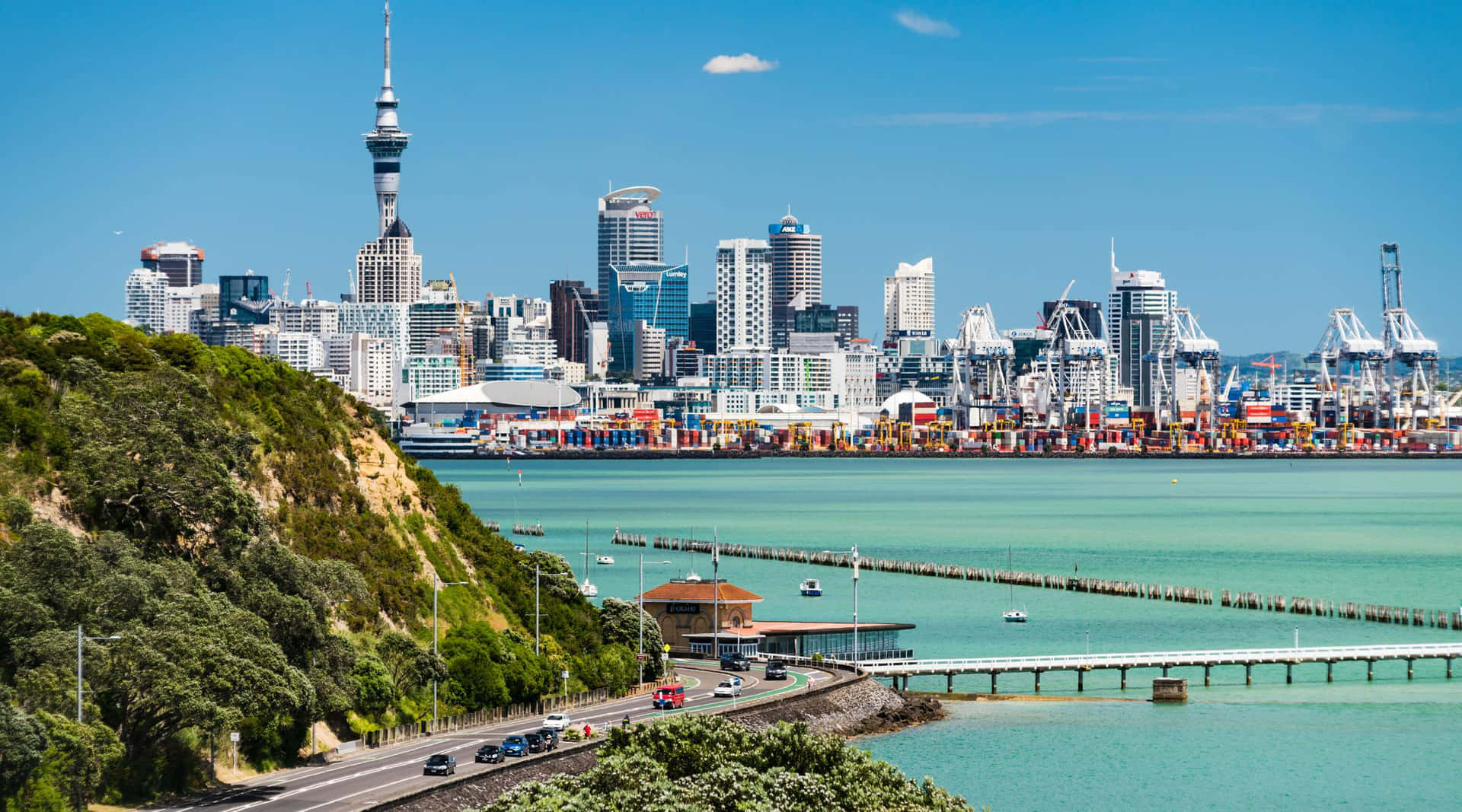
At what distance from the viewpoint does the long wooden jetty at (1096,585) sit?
246 feet

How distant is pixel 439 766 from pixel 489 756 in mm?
1781

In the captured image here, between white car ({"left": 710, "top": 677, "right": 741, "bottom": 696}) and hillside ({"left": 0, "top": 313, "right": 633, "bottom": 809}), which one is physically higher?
hillside ({"left": 0, "top": 313, "right": 633, "bottom": 809})

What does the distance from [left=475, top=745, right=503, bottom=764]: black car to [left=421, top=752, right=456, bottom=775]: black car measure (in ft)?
3.58

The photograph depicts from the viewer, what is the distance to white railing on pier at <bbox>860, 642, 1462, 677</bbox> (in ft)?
182

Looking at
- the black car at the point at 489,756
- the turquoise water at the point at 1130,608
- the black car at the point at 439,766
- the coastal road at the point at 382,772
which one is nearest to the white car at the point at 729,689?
the coastal road at the point at 382,772

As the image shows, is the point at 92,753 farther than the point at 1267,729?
No

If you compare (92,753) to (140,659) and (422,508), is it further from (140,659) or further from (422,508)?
(422,508)

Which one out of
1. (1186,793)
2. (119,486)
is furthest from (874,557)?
(119,486)

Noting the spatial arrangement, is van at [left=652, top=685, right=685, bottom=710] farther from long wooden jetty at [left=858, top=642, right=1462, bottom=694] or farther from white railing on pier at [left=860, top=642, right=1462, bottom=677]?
white railing on pier at [left=860, top=642, right=1462, bottom=677]

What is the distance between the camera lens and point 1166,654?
196 feet

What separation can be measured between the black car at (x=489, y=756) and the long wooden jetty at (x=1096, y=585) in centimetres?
3117

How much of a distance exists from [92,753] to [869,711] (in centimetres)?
2271

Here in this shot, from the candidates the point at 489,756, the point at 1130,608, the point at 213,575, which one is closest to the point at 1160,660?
the point at 1130,608

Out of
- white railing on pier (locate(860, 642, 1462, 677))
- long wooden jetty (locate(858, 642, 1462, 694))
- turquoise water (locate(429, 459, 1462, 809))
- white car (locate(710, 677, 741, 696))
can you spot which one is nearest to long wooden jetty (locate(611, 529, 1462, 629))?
turquoise water (locate(429, 459, 1462, 809))
